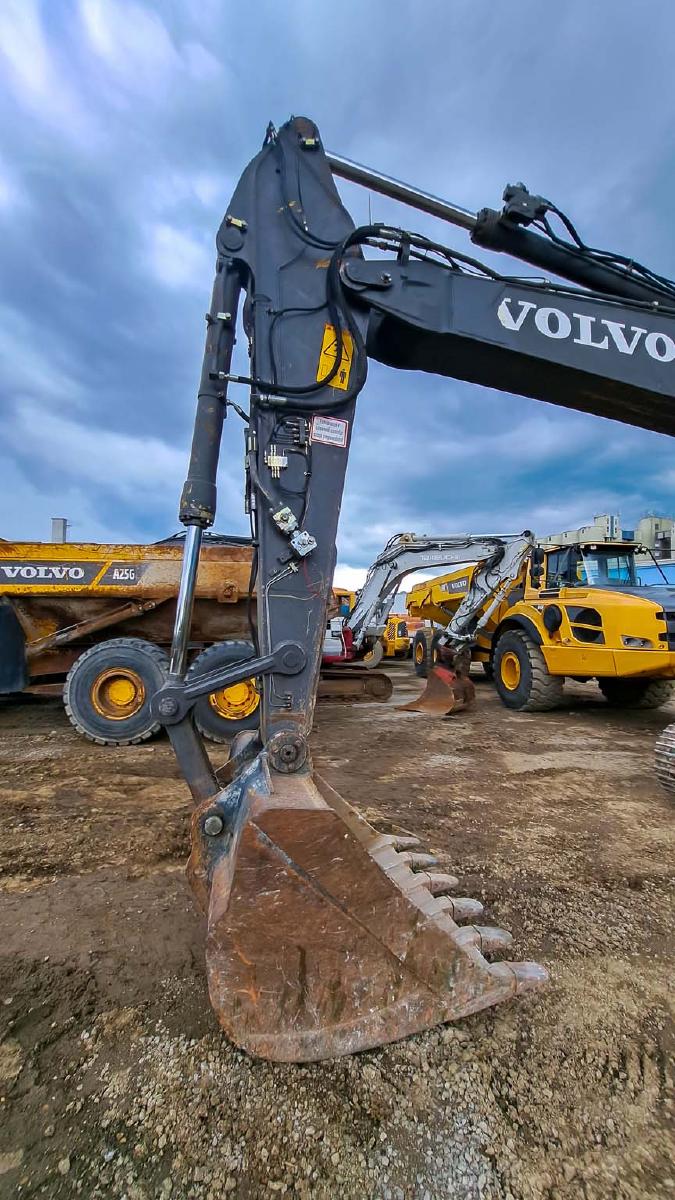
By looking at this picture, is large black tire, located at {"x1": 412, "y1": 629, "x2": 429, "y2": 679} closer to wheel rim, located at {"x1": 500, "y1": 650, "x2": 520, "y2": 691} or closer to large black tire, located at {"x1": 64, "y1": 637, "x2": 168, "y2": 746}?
wheel rim, located at {"x1": 500, "y1": 650, "x2": 520, "y2": 691}

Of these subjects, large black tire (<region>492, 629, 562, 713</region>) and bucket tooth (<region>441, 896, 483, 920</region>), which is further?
large black tire (<region>492, 629, 562, 713</region>)

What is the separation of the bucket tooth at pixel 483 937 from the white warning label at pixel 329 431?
1.63 m

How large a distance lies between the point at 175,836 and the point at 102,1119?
1.78 m

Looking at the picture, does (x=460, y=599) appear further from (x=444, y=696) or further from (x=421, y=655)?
(x=444, y=696)

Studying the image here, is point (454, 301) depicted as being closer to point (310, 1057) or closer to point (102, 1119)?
point (310, 1057)

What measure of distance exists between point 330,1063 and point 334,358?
7.17 ft

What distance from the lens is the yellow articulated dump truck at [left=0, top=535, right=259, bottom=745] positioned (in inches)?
207

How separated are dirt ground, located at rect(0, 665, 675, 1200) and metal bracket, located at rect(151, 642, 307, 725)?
0.87 m

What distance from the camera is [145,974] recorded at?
1845 millimetres

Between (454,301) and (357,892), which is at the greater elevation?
(454,301)

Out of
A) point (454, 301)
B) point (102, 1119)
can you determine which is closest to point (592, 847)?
point (102, 1119)

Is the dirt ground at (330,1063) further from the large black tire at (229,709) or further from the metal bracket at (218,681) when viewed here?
the large black tire at (229,709)

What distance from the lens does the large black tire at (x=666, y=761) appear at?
12.2 ft

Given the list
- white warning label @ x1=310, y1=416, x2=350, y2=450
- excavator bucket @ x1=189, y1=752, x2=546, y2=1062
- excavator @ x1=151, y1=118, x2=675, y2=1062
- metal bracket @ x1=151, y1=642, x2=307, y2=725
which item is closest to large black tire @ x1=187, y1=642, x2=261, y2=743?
excavator @ x1=151, y1=118, x2=675, y2=1062
